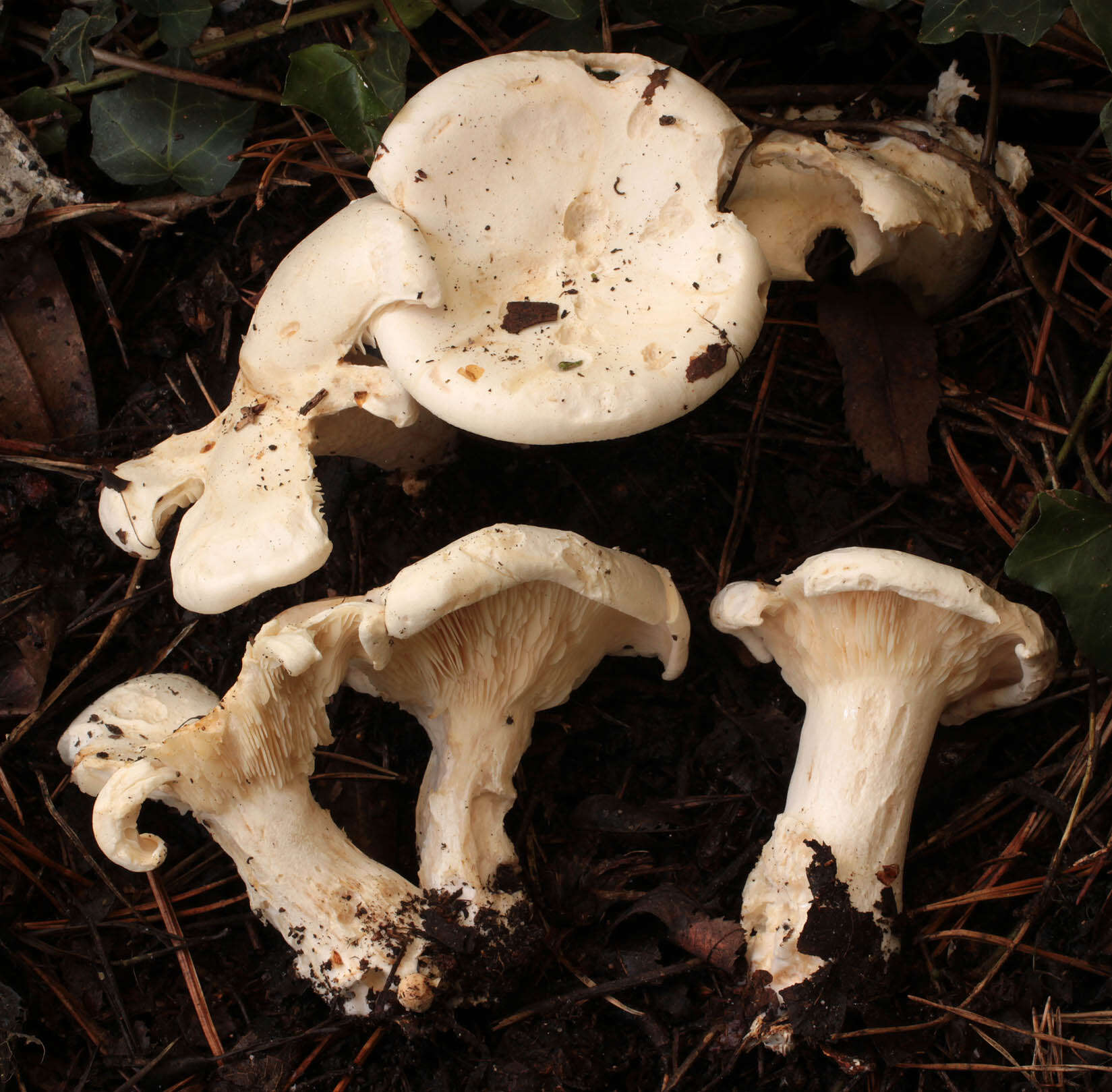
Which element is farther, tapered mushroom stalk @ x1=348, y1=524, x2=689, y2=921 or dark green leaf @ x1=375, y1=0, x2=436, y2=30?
dark green leaf @ x1=375, y1=0, x2=436, y2=30

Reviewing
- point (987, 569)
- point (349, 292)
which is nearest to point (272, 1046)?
point (349, 292)

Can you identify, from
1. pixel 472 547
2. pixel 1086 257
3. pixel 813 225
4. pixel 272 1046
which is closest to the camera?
pixel 472 547

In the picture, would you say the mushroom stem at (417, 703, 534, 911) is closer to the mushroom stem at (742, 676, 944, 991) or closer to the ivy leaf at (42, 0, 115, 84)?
the mushroom stem at (742, 676, 944, 991)

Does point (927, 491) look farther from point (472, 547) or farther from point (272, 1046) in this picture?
point (272, 1046)

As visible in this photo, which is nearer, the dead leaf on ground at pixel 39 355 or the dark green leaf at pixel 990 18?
the dark green leaf at pixel 990 18

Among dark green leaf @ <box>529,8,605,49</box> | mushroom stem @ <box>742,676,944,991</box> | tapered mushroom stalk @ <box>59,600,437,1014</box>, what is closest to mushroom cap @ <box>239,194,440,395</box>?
tapered mushroom stalk @ <box>59,600,437,1014</box>

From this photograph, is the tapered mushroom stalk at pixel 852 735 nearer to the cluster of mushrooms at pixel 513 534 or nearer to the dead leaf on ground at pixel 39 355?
the cluster of mushrooms at pixel 513 534

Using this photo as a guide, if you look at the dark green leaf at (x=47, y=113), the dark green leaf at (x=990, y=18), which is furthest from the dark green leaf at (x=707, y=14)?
the dark green leaf at (x=47, y=113)
